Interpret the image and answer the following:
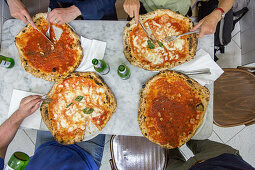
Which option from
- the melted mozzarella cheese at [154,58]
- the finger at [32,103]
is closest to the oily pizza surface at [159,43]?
the melted mozzarella cheese at [154,58]

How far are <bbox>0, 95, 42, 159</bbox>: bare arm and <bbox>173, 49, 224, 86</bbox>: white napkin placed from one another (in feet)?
3.83

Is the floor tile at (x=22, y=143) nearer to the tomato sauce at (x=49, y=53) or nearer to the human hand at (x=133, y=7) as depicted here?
the tomato sauce at (x=49, y=53)

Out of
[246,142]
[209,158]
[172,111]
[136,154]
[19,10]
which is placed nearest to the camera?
[209,158]

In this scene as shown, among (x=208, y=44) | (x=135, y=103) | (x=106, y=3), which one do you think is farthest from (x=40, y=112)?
(x=208, y=44)

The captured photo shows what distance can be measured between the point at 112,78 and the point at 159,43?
1.58ft

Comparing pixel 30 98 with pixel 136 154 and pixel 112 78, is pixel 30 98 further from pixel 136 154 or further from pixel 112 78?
pixel 136 154

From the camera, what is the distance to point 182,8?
148cm

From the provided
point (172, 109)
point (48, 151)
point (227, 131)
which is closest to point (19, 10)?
point (48, 151)

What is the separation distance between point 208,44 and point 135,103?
0.79 m

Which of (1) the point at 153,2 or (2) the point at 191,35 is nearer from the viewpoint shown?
(2) the point at 191,35

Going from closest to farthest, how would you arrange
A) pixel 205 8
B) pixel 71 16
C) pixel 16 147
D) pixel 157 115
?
pixel 157 115 < pixel 71 16 < pixel 205 8 < pixel 16 147

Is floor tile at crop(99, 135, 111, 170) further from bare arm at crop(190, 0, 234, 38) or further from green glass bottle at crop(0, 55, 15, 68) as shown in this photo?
bare arm at crop(190, 0, 234, 38)

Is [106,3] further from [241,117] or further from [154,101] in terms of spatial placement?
[241,117]

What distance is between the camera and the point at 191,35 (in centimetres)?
130
